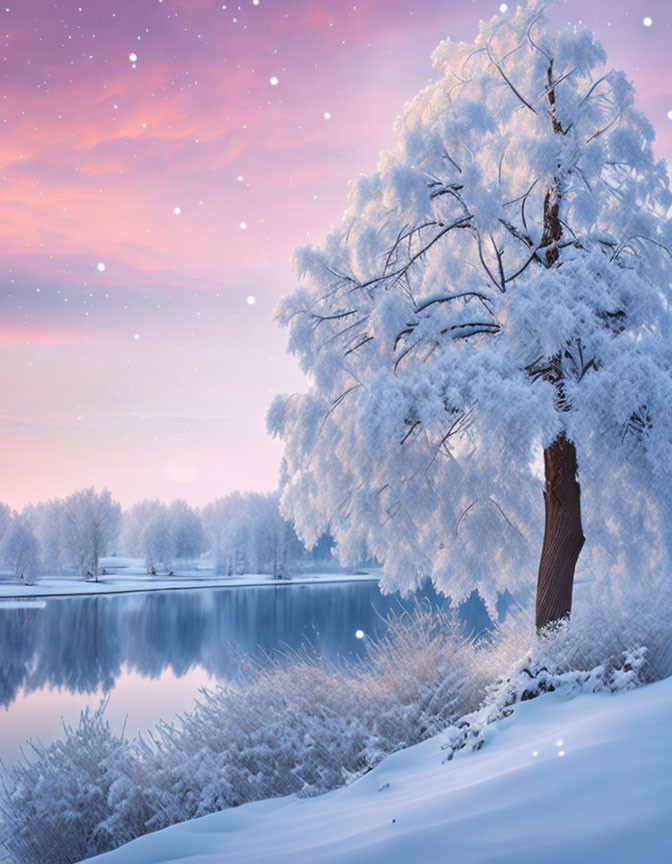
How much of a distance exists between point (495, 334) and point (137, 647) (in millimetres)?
22237

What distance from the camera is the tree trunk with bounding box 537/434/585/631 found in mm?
8242

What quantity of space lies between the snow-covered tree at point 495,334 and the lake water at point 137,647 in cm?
169

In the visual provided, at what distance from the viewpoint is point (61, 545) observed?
7425cm

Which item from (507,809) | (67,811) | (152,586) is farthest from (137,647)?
(152,586)

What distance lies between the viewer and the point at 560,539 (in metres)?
8.33

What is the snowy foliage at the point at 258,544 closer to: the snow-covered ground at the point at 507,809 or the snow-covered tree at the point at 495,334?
the snow-covered tree at the point at 495,334

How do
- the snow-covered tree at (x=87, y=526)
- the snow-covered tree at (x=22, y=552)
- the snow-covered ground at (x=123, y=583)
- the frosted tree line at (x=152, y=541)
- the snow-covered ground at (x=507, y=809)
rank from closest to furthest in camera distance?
the snow-covered ground at (x=507, y=809)
the snow-covered ground at (x=123, y=583)
the snow-covered tree at (x=22, y=552)
the frosted tree line at (x=152, y=541)
the snow-covered tree at (x=87, y=526)

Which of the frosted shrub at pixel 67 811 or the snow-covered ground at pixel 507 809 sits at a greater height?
the snow-covered ground at pixel 507 809

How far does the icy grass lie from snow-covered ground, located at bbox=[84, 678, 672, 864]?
0.48 meters

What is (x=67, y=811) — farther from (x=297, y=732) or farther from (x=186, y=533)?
(x=186, y=533)

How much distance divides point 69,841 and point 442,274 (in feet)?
27.6

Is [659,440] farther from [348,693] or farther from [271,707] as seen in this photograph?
[271,707]

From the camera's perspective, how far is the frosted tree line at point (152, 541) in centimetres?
6108

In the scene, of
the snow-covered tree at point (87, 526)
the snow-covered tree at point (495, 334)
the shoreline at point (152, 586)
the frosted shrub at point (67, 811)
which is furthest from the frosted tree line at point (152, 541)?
the frosted shrub at point (67, 811)
